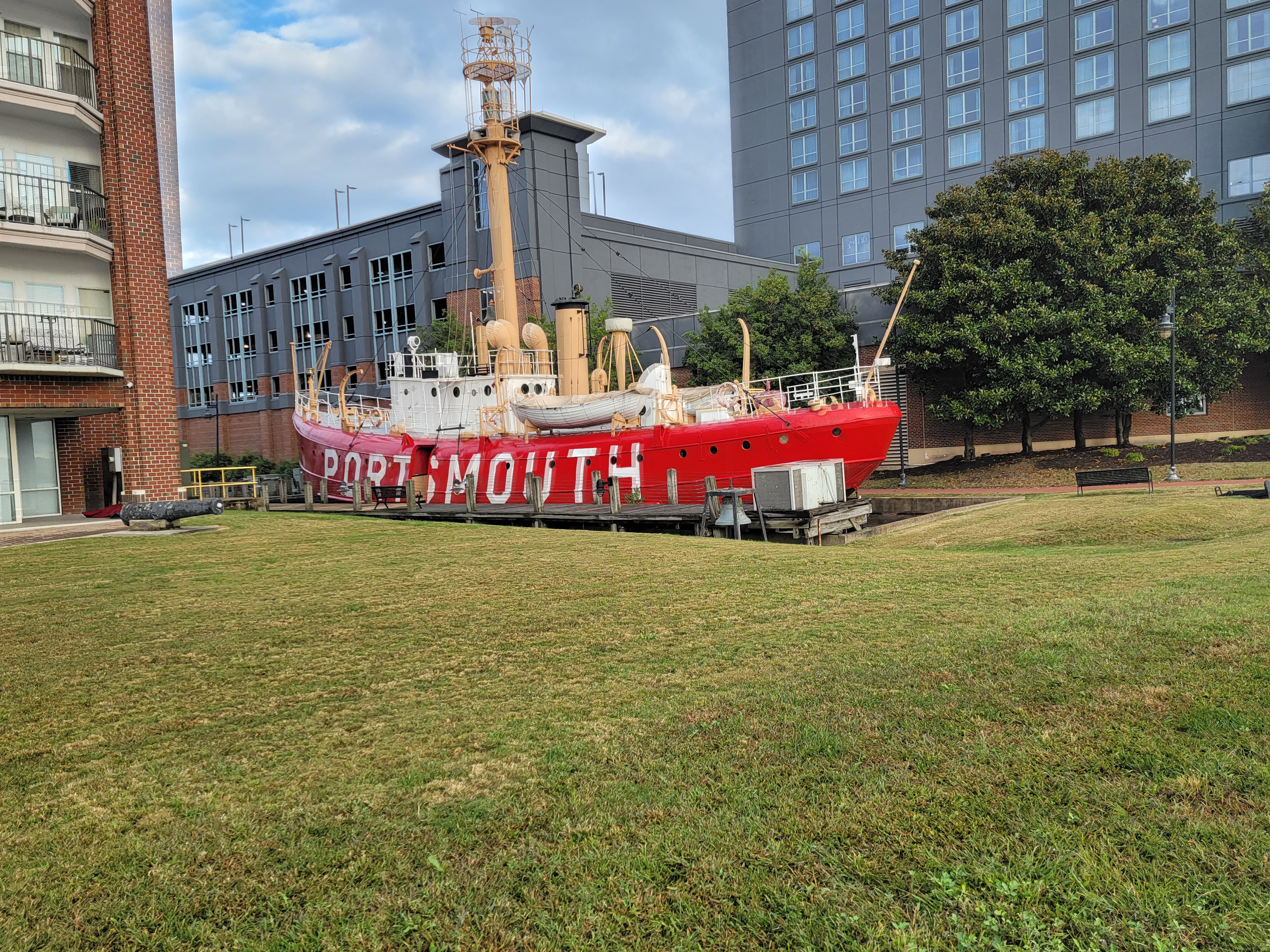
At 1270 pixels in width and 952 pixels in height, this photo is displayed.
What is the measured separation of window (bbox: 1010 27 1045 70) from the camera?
160 feet

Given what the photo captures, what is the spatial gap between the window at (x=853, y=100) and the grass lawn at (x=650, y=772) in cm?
5166

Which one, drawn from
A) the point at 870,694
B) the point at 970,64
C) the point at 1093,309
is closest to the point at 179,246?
the point at 970,64

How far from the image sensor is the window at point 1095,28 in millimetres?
46625

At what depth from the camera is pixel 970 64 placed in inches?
2005

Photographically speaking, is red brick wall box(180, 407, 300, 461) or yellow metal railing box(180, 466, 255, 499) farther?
red brick wall box(180, 407, 300, 461)

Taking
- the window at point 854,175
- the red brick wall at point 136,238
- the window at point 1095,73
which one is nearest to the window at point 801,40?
the window at point 854,175

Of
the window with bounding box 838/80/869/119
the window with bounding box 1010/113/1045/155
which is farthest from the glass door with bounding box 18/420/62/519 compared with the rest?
the window with bounding box 1010/113/1045/155

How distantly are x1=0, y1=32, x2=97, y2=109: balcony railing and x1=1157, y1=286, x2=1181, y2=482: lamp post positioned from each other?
31486 millimetres

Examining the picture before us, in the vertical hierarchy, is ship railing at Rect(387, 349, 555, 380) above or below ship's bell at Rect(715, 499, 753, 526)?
above

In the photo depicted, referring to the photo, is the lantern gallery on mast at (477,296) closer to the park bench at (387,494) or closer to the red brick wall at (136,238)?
the park bench at (387,494)

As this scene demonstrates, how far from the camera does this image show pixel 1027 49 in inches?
1938

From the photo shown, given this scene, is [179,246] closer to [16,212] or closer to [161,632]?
[16,212]

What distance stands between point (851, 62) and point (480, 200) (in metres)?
26.9

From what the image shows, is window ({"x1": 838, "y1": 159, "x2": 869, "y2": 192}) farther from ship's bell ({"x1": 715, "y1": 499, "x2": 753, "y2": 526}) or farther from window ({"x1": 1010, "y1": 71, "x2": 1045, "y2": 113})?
ship's bell ({"x1": 715, "y1": 499, "x2": 753, "y2": 526})
